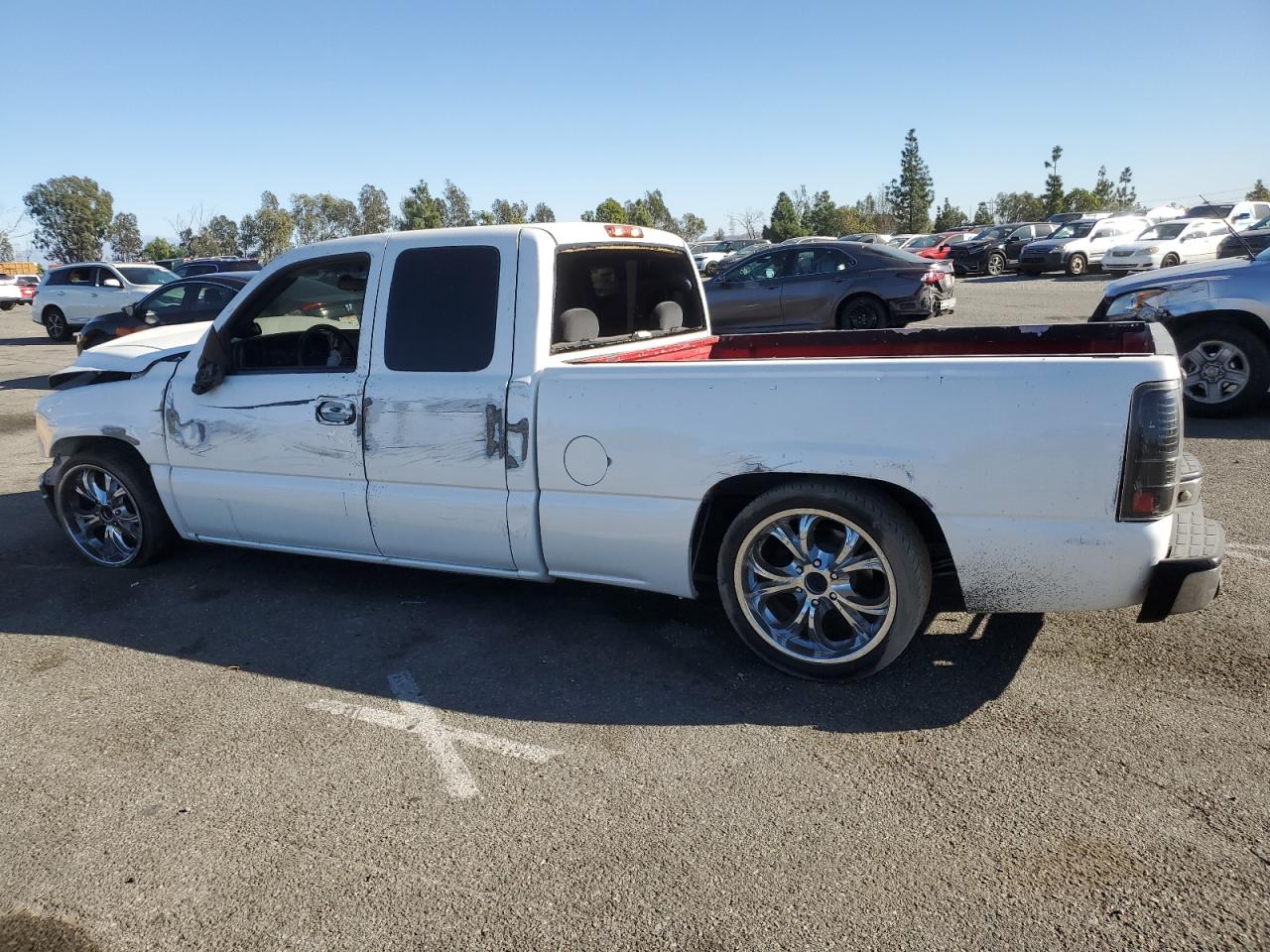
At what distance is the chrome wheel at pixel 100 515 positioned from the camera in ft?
17.5

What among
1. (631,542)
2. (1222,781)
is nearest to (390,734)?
(631,542)

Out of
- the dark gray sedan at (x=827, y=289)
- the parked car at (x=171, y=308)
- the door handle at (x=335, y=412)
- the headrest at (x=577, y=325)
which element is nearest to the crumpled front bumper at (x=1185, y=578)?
the headrest at (x=577, y=325)

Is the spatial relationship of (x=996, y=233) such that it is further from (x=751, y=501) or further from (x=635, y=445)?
(x=635, y=445)

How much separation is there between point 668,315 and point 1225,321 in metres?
5.36

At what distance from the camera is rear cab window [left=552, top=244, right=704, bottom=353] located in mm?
4371

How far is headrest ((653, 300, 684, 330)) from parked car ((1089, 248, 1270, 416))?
14.8ft

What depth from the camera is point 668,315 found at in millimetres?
5254

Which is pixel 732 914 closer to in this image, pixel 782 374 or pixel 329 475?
pixel 782 374

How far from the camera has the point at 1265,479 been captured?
6.15 meters

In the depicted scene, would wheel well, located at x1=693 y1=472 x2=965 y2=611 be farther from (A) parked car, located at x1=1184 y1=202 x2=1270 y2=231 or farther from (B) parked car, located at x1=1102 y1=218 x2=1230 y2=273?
(A) parked car, located at x1=1184 y1=202 x2=1270 y2=231

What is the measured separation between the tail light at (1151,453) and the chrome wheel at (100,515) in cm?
498

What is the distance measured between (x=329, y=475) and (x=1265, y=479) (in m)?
5.90

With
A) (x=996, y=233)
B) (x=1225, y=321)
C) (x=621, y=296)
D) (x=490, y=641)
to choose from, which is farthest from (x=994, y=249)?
(x=490, y=641)

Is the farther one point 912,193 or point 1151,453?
point 912,193
